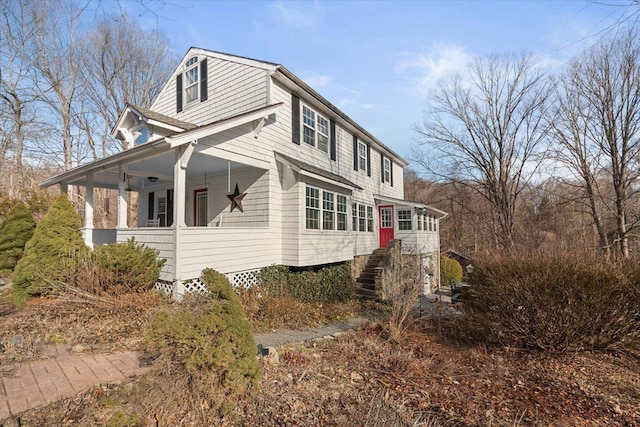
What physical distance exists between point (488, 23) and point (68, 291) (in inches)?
363

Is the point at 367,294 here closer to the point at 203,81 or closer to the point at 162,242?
the point at 162,242

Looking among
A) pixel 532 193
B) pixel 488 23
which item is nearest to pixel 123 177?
pixel 488 23

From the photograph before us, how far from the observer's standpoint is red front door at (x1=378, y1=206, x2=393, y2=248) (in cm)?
1759

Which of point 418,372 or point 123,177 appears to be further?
point 123,177

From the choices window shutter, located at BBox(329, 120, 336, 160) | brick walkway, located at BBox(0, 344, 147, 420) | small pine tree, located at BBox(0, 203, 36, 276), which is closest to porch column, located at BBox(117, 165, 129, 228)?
small pine tree, located at BBox(0, 203, 36, 276)

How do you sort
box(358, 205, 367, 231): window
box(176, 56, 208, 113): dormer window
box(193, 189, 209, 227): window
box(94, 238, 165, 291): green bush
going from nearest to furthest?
1. box(94, 238, 165, 291): green bush
2. box(193, 189, 209, 227): window
3. box(176, 56, 208, 113): dormer window
4. box(358, 205, 367, 231): window

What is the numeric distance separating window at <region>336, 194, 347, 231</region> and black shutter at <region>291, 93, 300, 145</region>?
2.68 metres

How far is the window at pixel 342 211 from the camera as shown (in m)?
11.6

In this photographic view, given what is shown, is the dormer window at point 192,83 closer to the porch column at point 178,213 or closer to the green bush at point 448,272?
the porch column at point 178,213

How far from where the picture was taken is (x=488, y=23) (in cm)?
431

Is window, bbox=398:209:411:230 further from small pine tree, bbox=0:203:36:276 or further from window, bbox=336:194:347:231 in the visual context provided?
small pine tree, bbox=0:203:36:276

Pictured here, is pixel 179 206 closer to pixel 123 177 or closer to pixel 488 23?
pixel 123 177

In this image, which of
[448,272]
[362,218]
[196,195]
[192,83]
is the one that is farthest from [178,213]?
[448,272]

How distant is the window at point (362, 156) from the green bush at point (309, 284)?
19.6 ft
